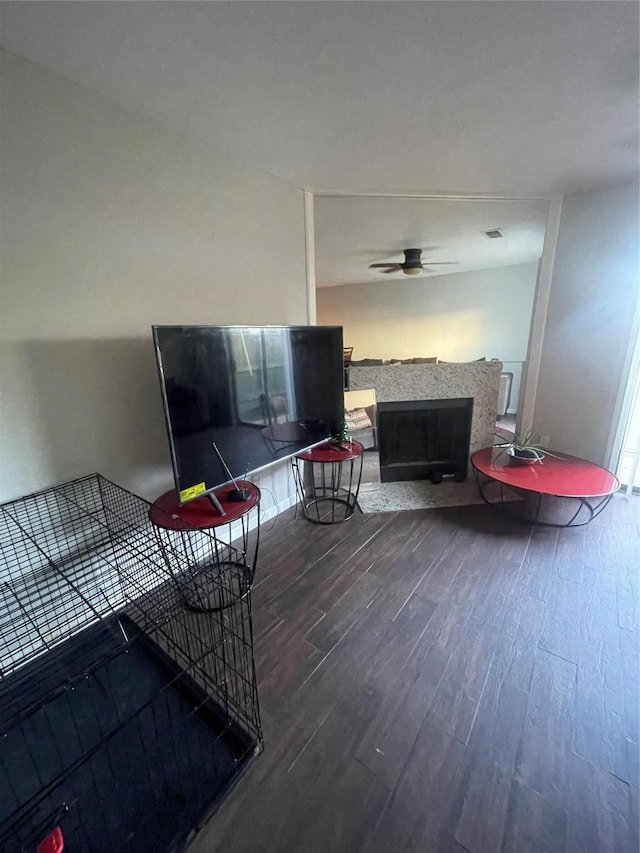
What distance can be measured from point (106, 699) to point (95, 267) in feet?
5.91

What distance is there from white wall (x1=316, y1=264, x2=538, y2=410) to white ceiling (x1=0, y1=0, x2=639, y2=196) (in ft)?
4.70

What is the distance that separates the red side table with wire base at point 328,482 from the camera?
8.14 ft

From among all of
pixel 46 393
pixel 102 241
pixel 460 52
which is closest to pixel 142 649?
pixel 46 393

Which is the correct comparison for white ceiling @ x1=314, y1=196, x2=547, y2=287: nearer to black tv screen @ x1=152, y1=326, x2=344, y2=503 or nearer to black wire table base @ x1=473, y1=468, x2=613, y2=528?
black tv screen @ x1=152, y1=326, x2=344, y2=503

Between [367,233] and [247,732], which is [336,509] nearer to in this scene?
[247,732]

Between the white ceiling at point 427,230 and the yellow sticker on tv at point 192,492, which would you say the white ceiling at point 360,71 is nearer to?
the white ceiling at point 427,230

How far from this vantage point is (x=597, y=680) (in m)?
1.39

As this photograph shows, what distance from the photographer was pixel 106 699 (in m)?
1.37

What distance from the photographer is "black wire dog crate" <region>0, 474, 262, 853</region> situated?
998 mm

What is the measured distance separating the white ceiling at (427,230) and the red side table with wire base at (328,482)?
1768 millimetres

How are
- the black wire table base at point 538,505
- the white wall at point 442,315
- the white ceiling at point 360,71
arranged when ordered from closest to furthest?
the white ceiling at point 360,71
the black wire table base at point 538,505
the white wall at point 442,315

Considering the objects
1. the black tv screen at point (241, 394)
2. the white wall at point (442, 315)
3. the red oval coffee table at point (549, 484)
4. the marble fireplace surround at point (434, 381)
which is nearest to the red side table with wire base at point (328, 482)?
the black tv screen at point (241, 394)

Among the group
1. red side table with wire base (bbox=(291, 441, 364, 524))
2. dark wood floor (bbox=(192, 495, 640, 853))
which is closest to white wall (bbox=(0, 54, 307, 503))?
red side table with wire base (bbox=(291, 441, 364, 524))

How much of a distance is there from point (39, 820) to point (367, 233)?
3755 mm
